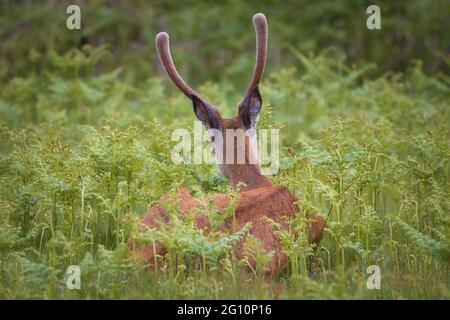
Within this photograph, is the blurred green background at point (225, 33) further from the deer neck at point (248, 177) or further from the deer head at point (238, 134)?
the deer neck at point (248, 177)

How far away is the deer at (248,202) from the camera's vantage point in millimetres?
5254

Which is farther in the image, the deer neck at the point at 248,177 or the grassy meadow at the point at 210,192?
the deer neck at the point at 248,177

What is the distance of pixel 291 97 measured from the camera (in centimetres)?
1035

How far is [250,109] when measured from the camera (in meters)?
6.24

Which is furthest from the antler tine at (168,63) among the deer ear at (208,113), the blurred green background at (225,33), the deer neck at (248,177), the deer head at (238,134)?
the blurred green background at (225,33)

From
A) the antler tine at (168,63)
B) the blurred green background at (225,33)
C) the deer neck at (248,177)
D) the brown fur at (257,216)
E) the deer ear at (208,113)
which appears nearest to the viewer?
the brown fur at (257,216)

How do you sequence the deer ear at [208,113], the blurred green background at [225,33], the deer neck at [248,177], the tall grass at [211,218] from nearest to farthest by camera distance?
the tall grass at [211,218] < the deer neck at [248,177] < the deer ear at [208,113] < the blurred green background at [225,33]

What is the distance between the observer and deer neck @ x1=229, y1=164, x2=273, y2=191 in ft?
19.9

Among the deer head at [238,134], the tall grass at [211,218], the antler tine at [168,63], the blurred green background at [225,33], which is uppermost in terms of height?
the blurred green background at [225,33]

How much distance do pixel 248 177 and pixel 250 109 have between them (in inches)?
19.5

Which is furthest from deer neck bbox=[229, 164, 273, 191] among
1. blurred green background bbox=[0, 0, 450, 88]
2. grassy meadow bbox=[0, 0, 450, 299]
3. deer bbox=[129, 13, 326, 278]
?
blurred green background bbox=[0, 0, 450, 88]
